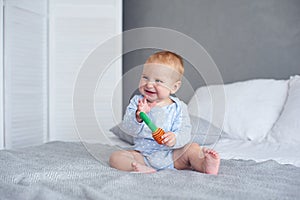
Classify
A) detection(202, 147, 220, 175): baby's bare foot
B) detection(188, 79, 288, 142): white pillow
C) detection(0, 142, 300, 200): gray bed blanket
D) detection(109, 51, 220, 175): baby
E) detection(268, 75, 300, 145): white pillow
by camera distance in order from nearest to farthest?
1. detection(0, 142, 300, 200): gray bed blanket
2. detection(202, 147, 220, 175): baby's bare foot
3. detection(109, 51, 220, 175): baby
4. detection(268, 75, 300, 145): white pillow
5. detection(188, 79, 288, 142): white pillow

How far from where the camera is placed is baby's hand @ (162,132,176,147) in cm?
129

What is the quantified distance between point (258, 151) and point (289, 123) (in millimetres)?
333

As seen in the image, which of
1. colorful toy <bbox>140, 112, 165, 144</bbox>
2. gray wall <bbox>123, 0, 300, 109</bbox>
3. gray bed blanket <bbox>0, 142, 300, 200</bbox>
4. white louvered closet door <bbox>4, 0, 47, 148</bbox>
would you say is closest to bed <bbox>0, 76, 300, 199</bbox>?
gray bed blanket <bbox>0, 142, 300, 200</bbox>

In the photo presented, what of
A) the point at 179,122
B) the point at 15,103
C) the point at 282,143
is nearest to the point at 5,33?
the point at 15,103

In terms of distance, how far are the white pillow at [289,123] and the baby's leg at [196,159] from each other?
29.8 inches

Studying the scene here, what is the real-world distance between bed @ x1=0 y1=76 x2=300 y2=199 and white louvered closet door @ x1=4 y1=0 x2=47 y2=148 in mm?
1027

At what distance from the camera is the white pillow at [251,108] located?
2.12 meters

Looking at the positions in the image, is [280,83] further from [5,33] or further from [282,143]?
[5,33]

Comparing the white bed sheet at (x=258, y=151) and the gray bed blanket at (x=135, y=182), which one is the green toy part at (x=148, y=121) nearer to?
the gray bed blanket at (x=135, y=182)

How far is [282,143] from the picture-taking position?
1976 mm

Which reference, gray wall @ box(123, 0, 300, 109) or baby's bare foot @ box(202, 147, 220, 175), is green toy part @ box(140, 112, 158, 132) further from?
gray wall @ box(123, 0, 300, 109)

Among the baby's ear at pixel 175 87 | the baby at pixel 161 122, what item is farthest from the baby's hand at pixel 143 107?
the baby's ear at pixel 175 87

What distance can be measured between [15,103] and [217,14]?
1620 mm

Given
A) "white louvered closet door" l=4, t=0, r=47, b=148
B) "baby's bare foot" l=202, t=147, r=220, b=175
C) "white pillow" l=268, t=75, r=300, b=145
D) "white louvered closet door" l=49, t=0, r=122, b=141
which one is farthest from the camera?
"white louvered closet door" l=49, t=0, r=122, b=141
